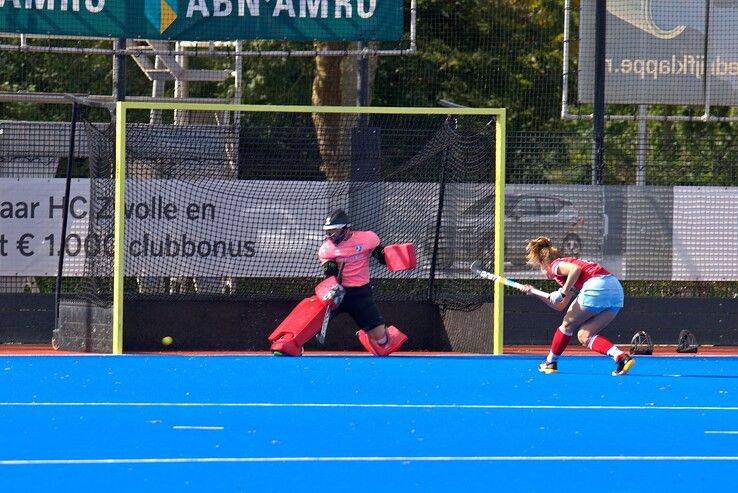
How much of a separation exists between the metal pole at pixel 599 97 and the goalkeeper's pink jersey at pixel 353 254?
10.2ft

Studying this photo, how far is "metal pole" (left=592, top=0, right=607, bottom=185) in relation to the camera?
56.1ft

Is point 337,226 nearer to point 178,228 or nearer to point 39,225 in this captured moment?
point 178,228

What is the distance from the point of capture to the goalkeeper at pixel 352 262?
1524 cm

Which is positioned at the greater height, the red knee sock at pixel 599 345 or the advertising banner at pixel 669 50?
the advertising banner at pixel 669 50

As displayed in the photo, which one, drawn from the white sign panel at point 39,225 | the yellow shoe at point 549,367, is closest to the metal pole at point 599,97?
the yellow shoe at point 549,367

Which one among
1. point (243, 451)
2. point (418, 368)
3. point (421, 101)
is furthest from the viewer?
point (421, 101)

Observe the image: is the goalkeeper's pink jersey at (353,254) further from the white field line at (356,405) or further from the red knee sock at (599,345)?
the white field line at (356,405)

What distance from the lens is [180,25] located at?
1717cm

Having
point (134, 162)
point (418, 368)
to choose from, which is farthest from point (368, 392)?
point (134, 162)

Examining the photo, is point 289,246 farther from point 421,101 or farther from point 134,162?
point 421,101

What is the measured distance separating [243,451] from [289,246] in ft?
27.1

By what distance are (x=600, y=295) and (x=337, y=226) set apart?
299 cm

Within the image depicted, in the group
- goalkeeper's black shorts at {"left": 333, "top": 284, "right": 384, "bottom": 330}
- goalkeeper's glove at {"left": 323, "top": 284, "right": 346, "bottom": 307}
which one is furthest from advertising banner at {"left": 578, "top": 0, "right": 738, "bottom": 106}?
goalkeeper's glove at {"left": 323, "top": 284, "right": 346, "bottom": 307}

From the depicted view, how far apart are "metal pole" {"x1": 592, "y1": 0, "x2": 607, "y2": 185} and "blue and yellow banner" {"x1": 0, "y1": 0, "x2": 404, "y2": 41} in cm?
229
